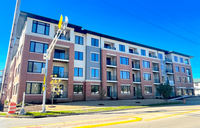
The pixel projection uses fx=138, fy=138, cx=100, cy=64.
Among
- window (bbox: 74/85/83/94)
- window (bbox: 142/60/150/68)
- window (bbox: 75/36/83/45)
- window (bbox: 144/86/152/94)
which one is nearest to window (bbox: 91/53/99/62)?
window (bbox: 75/36/83/45)

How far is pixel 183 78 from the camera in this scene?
44094 mm

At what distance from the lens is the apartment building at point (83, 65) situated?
2147 cm

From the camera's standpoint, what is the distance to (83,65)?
27219 millimetres

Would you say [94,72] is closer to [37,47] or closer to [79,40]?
[79,40]

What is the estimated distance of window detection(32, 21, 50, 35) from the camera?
22427 mm

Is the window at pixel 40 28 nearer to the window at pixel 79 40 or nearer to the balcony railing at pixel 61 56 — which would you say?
the balcony railing at pixel 61 56

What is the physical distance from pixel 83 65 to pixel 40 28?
395 inches

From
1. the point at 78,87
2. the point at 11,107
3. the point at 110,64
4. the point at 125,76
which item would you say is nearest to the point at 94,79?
the point at 78,87

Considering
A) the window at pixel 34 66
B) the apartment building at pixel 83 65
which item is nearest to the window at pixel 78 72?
the apartment building at pixel 83 65

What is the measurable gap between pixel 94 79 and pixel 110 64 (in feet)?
18.3

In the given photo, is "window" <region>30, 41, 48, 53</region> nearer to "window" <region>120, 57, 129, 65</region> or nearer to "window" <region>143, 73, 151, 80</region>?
"window" <region>120, 57, 129, 65</region>

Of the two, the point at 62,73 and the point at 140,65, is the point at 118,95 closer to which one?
the point at 140,65

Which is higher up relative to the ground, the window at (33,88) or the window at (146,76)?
the window at (146,76)

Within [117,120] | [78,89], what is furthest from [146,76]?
[117,120]
